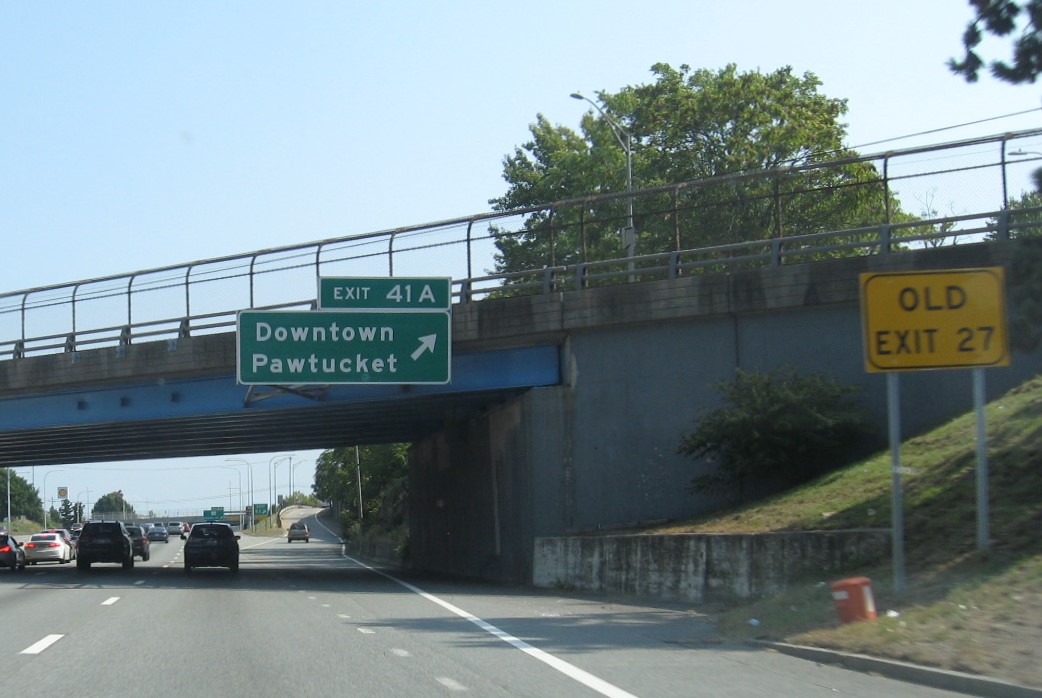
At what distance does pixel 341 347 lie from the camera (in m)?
27.3

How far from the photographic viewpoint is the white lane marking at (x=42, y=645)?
43.1 feet

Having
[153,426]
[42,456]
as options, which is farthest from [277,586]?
[42,456]

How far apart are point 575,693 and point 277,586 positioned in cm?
1878

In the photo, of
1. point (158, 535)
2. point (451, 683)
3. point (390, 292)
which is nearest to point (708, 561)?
point (451, 683)

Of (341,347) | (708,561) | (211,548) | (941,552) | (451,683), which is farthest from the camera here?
(211,548)

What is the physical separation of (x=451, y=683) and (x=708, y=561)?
907 cm

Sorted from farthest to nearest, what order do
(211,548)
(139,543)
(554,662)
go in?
(139,543) → (211,548) → (554,662)

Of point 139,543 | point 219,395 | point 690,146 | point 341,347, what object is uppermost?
point 690,146

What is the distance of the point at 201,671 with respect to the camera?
11.4 m

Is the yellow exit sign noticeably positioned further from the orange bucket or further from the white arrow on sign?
the white arrow on sign

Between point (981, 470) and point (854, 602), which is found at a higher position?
point (981, 470)

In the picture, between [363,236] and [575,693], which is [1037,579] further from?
[363,236]

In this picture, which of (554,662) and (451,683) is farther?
(554,662)

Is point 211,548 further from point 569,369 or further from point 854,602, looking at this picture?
point 854,602
